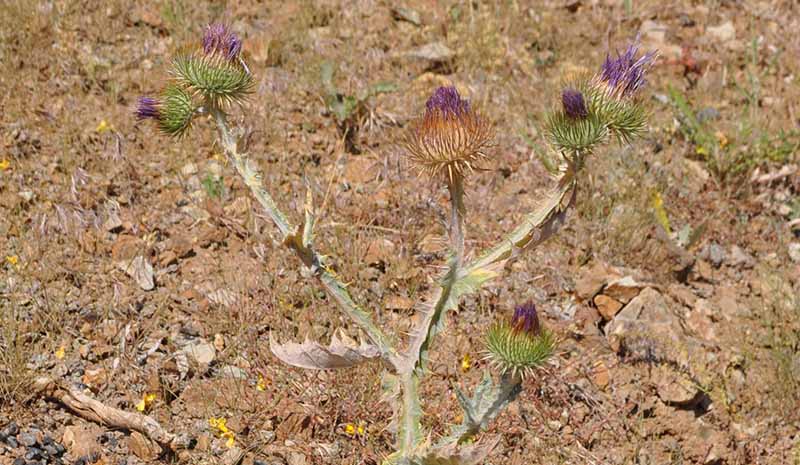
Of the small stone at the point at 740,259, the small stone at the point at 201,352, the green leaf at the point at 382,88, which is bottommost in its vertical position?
the small stone at the point at 740,259

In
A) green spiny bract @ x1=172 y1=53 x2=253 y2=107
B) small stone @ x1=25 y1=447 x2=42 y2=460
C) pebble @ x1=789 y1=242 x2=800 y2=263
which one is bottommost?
pebble @ x1=789 y1=242 x2=800 y2=263

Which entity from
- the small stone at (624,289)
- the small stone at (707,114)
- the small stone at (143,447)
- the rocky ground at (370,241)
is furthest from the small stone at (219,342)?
the small stone at (707,114)

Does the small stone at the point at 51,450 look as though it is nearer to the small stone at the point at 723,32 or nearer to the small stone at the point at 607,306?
the small stone at the point at 607,306

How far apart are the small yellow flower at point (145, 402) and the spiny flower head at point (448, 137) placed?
1742 mm

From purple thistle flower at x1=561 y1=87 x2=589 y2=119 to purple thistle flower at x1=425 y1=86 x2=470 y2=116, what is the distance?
1.17 ft

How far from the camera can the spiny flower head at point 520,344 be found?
10.5ft

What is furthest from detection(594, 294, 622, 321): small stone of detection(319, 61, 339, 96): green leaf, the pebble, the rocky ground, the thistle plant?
detection(319, 61, 339, 96): green leaf

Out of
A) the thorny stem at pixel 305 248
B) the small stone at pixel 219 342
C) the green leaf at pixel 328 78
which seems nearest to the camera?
the thorny stem at pixel 305 248

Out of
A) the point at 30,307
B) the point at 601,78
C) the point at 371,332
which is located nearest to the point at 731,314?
the point at 601,78

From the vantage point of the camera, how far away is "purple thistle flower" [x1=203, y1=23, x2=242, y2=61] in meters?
3.22

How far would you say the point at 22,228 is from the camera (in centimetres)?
459

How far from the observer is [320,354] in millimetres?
2996

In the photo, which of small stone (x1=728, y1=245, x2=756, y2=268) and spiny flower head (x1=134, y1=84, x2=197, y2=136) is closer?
spiny flower head (x1=134, y1=84, x2=197, y2=136)

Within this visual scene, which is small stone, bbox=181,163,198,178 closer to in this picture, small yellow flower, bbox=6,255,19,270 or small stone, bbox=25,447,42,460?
small yellow flower, bbox=6,255,19,270
